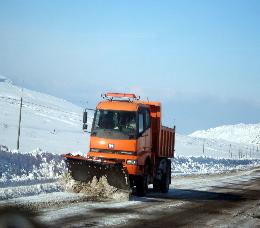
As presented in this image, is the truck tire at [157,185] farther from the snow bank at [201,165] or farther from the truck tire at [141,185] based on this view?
the snow bank at [201,165]

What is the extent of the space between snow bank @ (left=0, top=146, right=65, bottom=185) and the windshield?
349 centimetres

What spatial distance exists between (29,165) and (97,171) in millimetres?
7928

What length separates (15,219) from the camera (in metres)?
2.74

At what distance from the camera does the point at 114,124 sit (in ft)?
50.3

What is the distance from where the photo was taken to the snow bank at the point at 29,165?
61.5ft

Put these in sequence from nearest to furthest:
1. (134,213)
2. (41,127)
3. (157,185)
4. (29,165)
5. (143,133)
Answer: (134,213)
(143,133)
(157,185)
(29,165)
(41,127)

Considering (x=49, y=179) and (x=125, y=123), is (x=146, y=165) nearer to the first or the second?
(x=125, y=123)

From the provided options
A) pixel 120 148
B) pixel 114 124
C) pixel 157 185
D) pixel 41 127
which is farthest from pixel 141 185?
Answer: pixel 41 127

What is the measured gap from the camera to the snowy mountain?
49.7 m

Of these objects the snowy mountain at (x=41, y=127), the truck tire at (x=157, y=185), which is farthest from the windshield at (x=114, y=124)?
the snowy mountain at (x=41, y=127)

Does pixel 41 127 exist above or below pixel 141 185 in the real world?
above

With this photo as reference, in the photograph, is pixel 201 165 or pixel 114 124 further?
pixel 201 165

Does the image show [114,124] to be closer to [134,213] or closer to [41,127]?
[134,213]

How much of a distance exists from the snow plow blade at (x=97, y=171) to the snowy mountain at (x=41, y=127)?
2576 cm
